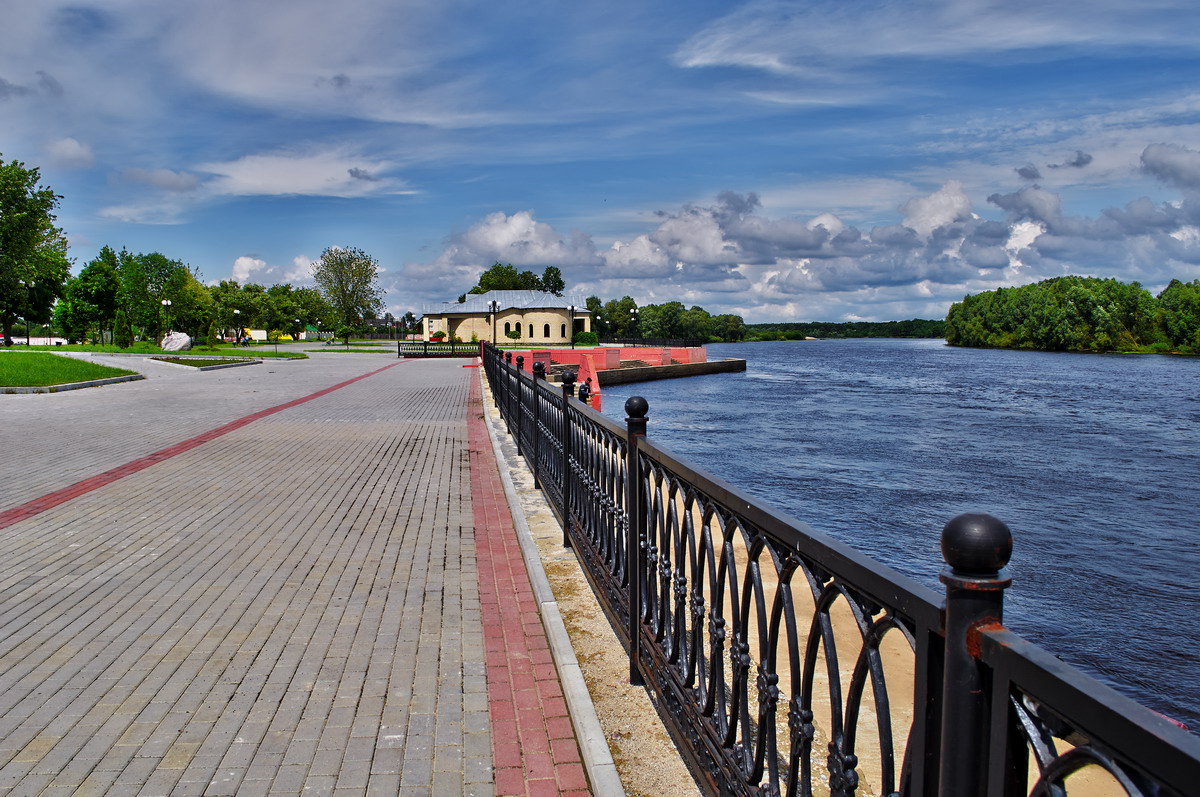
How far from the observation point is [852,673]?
2672 mm

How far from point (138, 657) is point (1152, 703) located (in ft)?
28.0

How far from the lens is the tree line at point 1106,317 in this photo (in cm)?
9388

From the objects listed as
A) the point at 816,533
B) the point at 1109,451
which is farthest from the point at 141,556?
the point at 1109,451

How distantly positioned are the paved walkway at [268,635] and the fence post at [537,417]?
0.59 meters

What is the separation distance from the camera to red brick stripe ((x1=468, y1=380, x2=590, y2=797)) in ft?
10.4

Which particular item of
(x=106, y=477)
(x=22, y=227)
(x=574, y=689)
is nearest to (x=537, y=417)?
(x=574, y=689)

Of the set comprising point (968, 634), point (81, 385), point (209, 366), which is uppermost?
point (968, 634)

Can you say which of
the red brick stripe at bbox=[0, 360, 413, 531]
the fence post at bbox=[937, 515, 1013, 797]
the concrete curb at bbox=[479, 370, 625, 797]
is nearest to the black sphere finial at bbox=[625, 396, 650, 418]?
the concrete curb at bbox=[479, 370, 625, 797]

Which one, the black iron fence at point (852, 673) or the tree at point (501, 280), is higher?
the tree at point (501, 280)

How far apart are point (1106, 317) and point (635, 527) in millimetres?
110868

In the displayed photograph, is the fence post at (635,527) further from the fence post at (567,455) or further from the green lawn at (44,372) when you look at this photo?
the green lawn at (44,372)

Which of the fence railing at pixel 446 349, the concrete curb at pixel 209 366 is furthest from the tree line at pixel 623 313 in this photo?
the concrete curb at pixel 209 366

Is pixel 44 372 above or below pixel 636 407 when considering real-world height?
below

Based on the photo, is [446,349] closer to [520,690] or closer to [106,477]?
[106,477]
